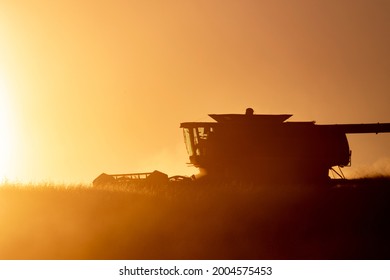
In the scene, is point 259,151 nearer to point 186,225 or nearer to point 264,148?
point 264,148

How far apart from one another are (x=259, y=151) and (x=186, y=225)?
48.0ft

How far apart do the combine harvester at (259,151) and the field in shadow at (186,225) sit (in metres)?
7.74

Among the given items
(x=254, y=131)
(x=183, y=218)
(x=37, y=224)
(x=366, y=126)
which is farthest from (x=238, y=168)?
(x=37, y=224)

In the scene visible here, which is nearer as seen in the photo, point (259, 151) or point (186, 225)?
point (186, 225)

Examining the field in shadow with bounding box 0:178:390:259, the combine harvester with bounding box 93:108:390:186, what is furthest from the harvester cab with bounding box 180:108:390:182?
the field in shadow with bounding box 0:178:390:259

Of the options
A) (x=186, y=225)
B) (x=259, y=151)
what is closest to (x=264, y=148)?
(x=259, y=151)

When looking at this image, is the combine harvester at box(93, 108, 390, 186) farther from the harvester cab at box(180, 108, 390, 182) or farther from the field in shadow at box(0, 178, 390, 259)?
the field in shadow at box(0, 178, 390, 259)

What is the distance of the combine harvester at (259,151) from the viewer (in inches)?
1373

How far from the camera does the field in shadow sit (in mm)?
19266

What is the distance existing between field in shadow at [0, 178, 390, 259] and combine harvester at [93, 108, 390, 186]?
25.4ft

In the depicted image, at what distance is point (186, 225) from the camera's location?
2108 centimetres

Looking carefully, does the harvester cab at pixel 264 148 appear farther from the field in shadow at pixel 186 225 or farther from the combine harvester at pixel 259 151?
the field in shadow at pixel 186 225

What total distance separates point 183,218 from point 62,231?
13.5ft

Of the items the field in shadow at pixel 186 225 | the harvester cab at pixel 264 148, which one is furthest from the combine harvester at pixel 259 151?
the field in shadow at pixel 186 225
